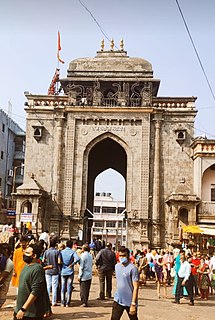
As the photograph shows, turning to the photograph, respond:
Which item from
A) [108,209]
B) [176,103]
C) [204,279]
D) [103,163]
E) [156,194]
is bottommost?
[204,279]

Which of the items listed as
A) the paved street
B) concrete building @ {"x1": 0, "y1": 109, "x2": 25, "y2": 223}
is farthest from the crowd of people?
concrete building @ {"x1": 0, "y1": 109, "x2": 25, "y2": 223}

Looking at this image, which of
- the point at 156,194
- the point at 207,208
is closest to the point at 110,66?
the point at 156,194

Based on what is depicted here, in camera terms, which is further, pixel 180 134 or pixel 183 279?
pixel 180 134

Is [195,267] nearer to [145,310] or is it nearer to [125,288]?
[145,310]

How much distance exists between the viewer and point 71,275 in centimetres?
1084

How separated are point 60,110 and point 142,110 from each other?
18.6ft

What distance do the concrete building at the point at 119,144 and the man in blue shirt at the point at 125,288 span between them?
65.9 feet

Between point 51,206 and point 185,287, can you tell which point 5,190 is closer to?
point 51,206

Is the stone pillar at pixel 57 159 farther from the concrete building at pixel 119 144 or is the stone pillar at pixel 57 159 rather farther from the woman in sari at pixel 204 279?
the woman in sari at pixel 204 279

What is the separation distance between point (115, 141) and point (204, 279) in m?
16.0

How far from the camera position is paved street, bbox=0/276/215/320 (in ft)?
32.6

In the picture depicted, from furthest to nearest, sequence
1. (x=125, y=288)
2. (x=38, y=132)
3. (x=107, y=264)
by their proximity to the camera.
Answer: (x=38, y=132), (x=107, y=264), (x=125, y=288)

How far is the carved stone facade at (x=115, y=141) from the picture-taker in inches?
1113

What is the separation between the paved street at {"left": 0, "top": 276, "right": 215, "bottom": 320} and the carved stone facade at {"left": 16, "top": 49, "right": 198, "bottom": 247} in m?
14.1
